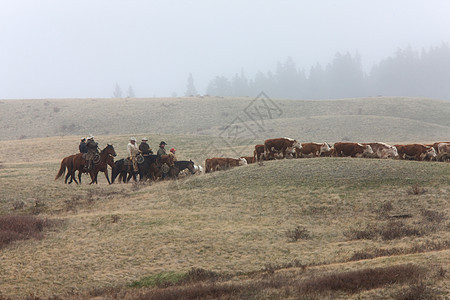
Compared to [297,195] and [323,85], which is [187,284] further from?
[323,85]

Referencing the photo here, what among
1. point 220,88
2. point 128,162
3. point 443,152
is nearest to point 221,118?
point 128,162

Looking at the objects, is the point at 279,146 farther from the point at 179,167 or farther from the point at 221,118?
the point at 221,118

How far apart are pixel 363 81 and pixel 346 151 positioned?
15922cm

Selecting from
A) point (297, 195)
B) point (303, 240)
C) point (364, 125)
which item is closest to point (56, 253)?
point (303, 240)

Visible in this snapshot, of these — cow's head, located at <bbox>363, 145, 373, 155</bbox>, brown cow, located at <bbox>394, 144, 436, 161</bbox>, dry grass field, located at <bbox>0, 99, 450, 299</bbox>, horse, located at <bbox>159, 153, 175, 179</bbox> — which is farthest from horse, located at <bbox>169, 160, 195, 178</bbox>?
brown cow, located at <bbox>394, 144, 436, 161</bbox>

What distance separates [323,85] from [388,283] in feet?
568

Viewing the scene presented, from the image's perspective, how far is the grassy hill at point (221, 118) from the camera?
69000mm

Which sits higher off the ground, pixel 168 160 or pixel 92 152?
pixel 92 152

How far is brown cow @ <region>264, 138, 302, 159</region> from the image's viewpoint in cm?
3060

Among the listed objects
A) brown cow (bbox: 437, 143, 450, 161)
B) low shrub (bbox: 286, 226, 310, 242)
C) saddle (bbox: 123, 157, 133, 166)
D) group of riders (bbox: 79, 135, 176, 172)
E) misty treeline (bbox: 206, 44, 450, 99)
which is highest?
misty treeline (bbox: 206, 44, 450, 99)

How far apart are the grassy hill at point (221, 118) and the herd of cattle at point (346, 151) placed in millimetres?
32689

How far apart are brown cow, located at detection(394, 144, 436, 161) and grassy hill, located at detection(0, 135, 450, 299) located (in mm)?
2604

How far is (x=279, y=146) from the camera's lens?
101ft

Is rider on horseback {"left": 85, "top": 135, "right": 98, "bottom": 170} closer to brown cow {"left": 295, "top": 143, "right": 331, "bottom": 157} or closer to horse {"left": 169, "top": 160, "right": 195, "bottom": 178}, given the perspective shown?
horse {"left": 169, "top": 160, "right": 195, "bottom": 178}
